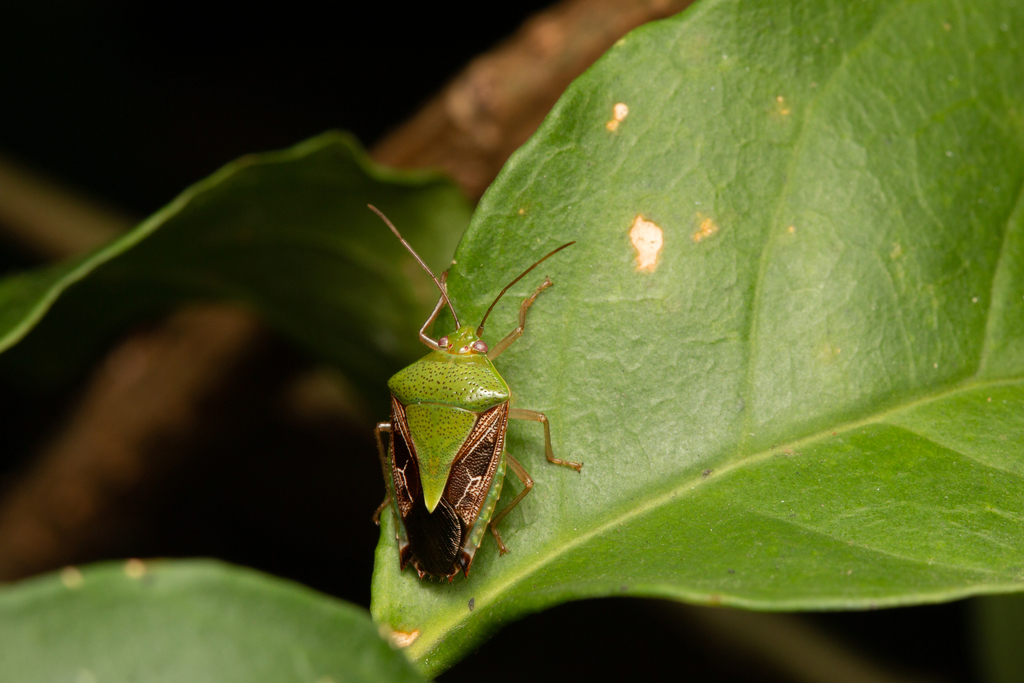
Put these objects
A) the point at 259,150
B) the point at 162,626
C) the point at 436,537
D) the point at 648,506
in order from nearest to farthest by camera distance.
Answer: the point at 162,626 < the point at 648,506 < the point at 436,537 < the point at 259,150

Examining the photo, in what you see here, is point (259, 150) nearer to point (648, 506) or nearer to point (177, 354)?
point (177, 354)

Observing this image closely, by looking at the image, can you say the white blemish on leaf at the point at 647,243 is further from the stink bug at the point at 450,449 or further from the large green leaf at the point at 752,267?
the stink bug at the point at 450,449

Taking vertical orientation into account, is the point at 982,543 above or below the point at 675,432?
below

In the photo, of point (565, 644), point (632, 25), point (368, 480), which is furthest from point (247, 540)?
point (632, 25)

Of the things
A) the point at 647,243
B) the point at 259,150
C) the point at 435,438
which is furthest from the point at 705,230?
the point at 259,150

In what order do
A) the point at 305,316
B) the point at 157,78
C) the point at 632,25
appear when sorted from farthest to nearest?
the point at 157,78 < the point at 305,316 < the point at 632,25

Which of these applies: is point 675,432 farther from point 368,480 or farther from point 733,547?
point 368,480

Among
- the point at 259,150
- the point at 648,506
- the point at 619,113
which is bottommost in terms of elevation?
the point at 648,506

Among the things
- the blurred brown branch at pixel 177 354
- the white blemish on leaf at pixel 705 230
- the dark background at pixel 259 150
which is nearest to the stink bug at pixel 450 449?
the white blemish on leaf at pixel 705 230
